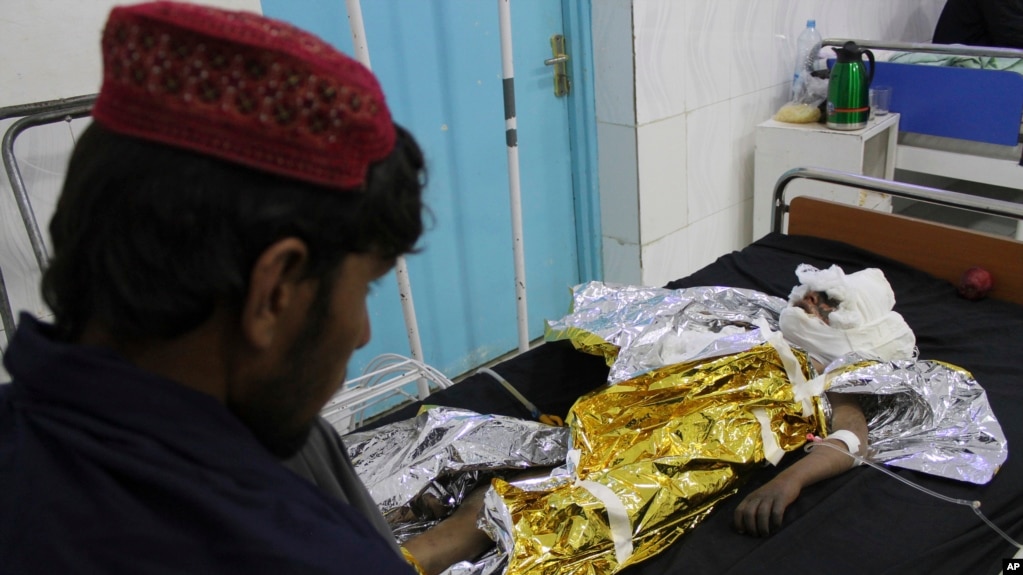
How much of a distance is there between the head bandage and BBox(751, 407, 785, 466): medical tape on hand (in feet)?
1.19

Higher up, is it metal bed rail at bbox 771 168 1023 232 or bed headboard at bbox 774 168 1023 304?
metal bed rail at bbox 771 168 1023 232

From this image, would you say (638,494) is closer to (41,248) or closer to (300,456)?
(300,456)

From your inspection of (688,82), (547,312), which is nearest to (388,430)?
(547,312)

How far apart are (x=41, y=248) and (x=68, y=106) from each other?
0.95 ft

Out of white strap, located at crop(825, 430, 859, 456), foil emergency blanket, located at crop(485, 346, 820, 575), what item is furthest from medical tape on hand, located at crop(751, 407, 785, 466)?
white strap, located at crop(825, 430, 859, 456)

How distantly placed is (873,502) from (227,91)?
4.53 ft

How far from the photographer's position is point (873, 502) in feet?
4.79

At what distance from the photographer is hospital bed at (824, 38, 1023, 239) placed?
296 cm

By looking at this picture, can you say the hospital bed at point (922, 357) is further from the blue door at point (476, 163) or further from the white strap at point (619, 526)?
→ the blue door at point (476, 163)

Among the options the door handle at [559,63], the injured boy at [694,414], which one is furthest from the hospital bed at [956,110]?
the injured boy at [694,414]

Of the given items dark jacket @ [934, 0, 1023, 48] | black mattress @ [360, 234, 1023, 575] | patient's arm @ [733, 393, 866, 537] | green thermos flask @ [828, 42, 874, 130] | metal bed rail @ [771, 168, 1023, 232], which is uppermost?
dark jacket @ [934, 0, 1023, 48]

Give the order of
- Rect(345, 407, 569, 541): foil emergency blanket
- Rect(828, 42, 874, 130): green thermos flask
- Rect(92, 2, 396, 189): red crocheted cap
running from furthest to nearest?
Rect(828, 42, 874, 130): green thermos flask, Rect(345, 407, 569, 541): foil emergency blanket, Rect(92, 2, 396, 189): red crocheted cap

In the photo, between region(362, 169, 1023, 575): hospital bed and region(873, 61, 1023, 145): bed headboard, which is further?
region(873, 61, 1023, 145): bed headboard

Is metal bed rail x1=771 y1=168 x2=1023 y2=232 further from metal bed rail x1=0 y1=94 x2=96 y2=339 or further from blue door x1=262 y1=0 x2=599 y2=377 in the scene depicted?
metal bed rail x1=0 y1=94 x2=96 y2=339
